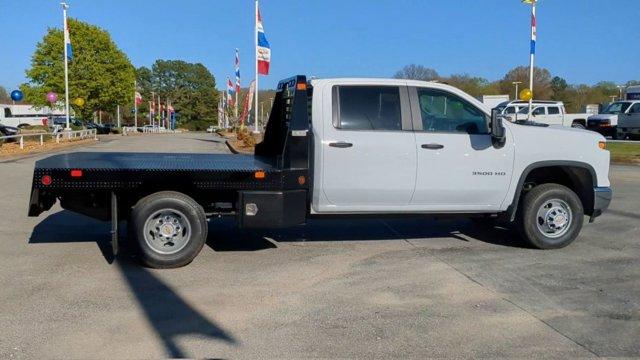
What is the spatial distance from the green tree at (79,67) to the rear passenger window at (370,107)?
5073 cm

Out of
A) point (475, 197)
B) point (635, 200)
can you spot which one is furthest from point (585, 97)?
point (475, 197)

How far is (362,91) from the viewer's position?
22.8ft

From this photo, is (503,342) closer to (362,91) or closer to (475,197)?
(475,197)

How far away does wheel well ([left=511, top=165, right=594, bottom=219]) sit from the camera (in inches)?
295

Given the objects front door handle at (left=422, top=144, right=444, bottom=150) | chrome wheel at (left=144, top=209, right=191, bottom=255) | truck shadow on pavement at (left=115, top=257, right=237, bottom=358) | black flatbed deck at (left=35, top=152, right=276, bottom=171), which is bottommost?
truck shadow on pavement at (left=115, top=257, right=237, bottom=358)

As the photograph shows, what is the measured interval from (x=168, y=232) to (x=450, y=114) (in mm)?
3514

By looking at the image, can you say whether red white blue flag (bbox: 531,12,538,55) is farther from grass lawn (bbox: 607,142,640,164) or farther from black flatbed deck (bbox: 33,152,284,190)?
black flatbed deck (bbox: 33,152,284,190)

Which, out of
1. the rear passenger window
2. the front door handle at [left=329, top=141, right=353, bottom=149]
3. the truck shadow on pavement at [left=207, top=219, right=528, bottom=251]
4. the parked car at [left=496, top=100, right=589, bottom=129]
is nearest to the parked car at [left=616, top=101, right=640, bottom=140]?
the parked car at [left=496, top=100, right=589, bottom=129]

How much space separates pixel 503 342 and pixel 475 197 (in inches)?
113

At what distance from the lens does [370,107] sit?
273 inches

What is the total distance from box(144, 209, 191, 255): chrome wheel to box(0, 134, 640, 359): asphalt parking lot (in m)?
0.27

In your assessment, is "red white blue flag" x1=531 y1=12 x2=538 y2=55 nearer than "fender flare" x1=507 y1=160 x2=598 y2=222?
No

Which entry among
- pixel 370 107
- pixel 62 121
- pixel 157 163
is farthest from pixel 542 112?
pixel 62 121

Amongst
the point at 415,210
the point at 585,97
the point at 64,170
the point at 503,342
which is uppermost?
the point at 585,97
